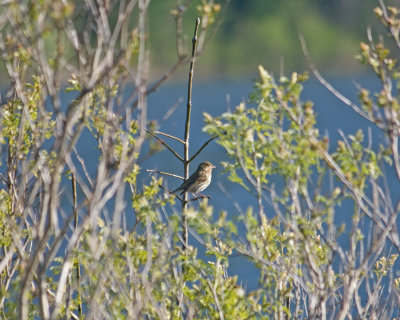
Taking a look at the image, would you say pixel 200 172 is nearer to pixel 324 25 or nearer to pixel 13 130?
pixel 13 130

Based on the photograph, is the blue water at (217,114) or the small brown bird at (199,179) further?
the blue water at (217,114)

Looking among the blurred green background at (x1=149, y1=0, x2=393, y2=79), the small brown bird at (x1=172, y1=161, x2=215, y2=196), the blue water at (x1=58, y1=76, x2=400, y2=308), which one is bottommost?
the small brown bird at (x1=172, y1=161, x2=215, y2=196)

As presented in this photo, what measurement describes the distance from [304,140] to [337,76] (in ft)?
153

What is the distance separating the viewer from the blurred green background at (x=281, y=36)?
4994 centimetres

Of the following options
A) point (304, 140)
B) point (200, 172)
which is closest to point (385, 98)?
point (304, 140)

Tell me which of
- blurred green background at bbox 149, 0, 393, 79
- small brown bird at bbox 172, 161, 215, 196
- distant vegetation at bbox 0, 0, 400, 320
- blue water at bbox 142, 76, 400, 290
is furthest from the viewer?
blurred green background at bbox 149, 0, 393, 79

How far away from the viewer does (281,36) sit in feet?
175

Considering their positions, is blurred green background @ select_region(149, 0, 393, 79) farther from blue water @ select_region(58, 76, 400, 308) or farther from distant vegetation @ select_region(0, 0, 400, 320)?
distant vegetation @ select_region(0, 0, 400, 320)

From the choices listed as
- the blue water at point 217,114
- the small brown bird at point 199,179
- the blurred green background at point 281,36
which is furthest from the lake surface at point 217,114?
the small brown bird at point 199,179

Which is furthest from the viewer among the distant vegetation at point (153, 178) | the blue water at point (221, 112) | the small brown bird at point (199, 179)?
the blue water at point (221, 112)

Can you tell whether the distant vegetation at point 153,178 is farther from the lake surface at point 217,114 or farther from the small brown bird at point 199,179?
the lake surface at point 217,114

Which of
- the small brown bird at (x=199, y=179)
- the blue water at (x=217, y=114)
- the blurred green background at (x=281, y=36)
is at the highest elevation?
the blurred green background at (x=281, y=36)

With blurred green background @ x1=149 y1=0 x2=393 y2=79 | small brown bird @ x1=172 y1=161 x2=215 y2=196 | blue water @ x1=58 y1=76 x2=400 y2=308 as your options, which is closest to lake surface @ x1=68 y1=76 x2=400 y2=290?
blue water @ x1=58 y1=76 x2=400 y2=308

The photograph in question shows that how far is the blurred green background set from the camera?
49.9 m
